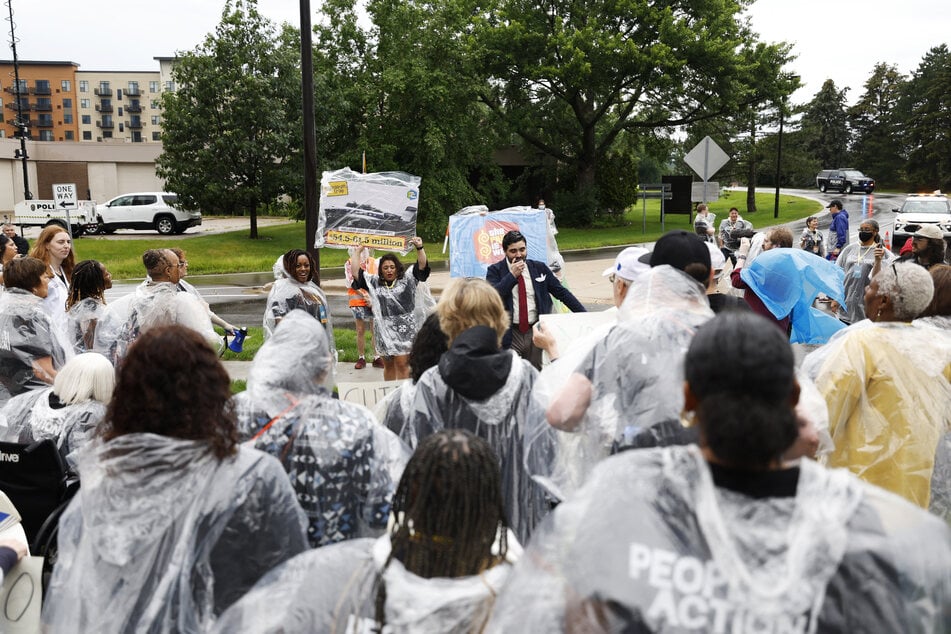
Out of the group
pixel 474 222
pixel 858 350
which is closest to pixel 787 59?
pixel 474 222

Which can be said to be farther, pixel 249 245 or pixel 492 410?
pixel 249 245

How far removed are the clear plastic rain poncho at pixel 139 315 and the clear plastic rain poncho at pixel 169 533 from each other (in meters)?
3.67

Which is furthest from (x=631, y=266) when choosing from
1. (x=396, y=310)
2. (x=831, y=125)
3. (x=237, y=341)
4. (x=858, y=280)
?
(x=831, y=125)

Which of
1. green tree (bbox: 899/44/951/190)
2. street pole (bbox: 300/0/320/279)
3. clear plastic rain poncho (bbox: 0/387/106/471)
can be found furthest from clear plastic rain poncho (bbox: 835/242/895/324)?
green tree (bbox: 899/44/951/190)

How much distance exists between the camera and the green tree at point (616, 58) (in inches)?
1182

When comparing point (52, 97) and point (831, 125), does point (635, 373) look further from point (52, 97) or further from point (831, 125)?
point (52, 97)

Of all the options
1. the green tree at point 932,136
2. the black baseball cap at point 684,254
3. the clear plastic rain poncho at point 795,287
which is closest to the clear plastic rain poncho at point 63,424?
the black baseball cap at point 684,254

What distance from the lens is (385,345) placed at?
807 centimetres

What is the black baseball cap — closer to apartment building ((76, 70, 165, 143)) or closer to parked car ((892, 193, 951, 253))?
parked car ((892, 193, 951, 253))

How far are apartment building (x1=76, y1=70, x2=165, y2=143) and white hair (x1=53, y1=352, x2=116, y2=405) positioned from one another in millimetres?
121801

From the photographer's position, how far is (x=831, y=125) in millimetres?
74250

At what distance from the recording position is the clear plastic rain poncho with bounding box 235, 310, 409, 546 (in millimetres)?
2592

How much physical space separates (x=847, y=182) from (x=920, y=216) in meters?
30.5

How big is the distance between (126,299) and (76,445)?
2.70 m
